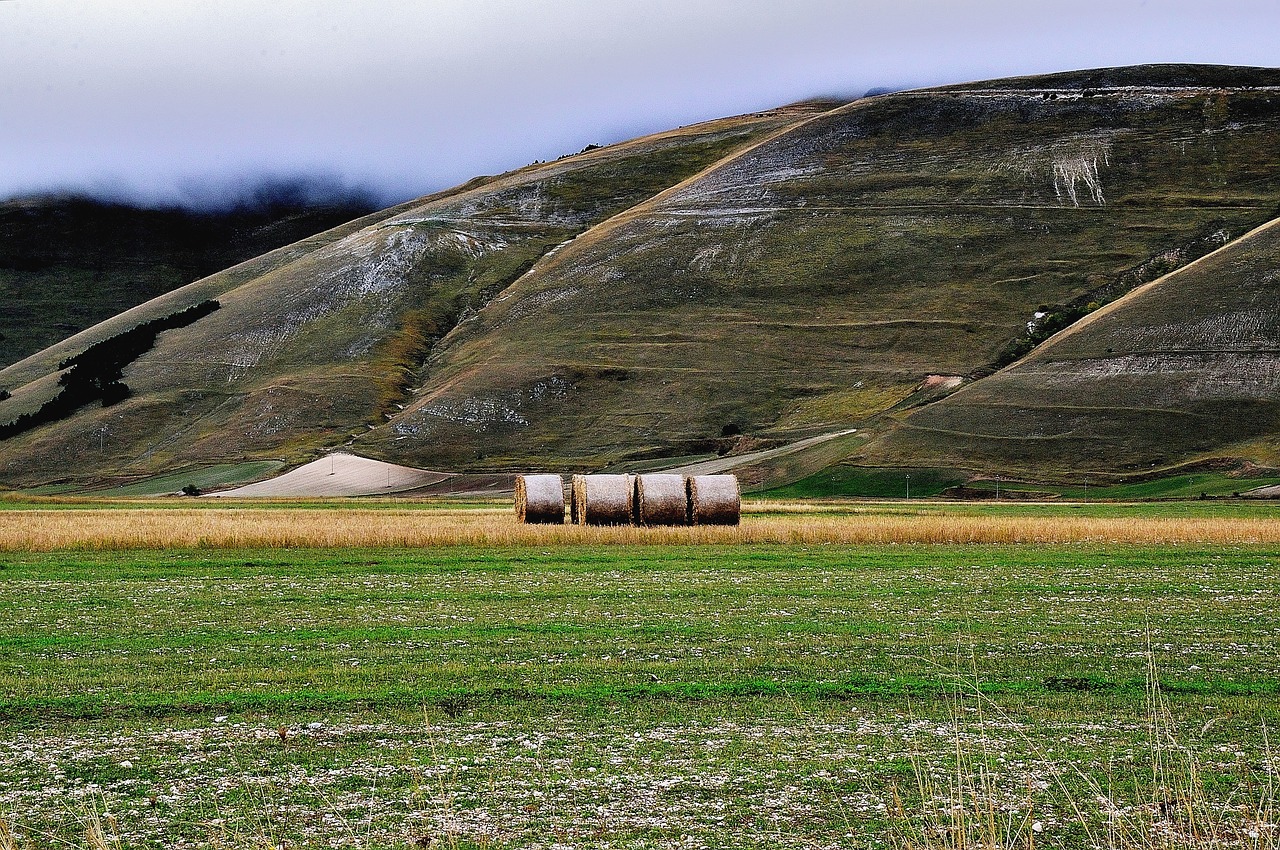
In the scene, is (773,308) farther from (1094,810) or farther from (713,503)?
(1094,810)

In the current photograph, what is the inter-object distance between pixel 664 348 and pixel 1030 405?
34330 mm

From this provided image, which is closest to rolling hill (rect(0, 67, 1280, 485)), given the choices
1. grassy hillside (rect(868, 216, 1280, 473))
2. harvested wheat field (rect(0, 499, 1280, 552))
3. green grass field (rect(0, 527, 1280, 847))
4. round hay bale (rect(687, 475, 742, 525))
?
grassy hillside (rect(868, 216, 1280, 473))

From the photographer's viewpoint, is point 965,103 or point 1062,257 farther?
point 965,103

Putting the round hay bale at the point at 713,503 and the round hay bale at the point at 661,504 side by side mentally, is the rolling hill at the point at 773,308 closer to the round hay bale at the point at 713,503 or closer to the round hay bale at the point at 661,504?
the round hay bale at the point at 713,503

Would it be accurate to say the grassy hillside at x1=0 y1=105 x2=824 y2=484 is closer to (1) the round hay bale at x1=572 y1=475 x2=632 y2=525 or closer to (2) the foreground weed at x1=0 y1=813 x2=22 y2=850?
(1) the round hay bale at x1=572 y1=475 x2=632 y2=525

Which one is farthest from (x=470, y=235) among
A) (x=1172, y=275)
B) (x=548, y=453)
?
(x=1172, y=275)

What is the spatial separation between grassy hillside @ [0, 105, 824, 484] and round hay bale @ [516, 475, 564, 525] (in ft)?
189

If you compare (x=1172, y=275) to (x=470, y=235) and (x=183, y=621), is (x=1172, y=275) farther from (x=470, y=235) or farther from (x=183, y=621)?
(x=183, y=621)

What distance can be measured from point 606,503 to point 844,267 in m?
79.2

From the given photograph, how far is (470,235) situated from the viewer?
14350cm

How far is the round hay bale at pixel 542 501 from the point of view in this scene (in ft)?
133

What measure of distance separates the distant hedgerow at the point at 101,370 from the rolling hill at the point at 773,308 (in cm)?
172

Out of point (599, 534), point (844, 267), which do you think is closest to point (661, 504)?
point (599, 534)

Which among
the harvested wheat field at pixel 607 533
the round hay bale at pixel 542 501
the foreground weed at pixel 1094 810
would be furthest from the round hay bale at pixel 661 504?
the foreground weed at pixel 1094 810
